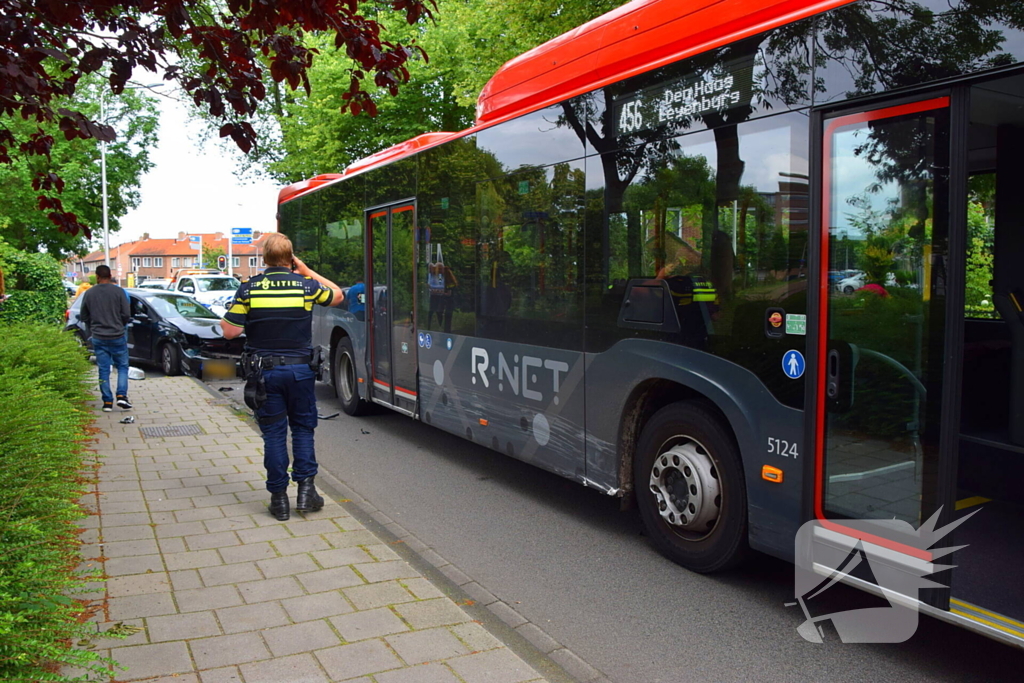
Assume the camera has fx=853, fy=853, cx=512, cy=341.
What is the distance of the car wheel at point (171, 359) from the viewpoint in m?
14.5

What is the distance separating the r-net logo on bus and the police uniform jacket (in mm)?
1681

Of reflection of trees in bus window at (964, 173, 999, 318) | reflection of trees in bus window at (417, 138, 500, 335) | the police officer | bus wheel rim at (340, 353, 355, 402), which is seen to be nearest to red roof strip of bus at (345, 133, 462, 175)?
reflection of trees in bus window at (417, 138, 500, 335)

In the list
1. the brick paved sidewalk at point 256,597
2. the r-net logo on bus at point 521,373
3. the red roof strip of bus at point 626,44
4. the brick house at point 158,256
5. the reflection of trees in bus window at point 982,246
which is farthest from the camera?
the brick house at point 158,256

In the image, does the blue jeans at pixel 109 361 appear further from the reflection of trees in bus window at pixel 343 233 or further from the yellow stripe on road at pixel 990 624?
the yellow stripe on road at pixel 990 624

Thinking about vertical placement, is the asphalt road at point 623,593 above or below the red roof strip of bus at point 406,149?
below

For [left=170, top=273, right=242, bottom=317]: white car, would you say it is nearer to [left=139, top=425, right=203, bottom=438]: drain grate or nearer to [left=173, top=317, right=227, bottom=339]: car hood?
[left=173, top=317, right=227, bottom=339]: car hood

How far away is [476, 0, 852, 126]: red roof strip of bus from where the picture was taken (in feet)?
14.5

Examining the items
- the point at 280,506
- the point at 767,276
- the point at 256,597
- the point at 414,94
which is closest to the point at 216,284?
the point at 414,94

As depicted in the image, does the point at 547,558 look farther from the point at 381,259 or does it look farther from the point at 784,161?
the point at 381,259

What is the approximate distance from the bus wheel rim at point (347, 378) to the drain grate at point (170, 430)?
1.92 metres

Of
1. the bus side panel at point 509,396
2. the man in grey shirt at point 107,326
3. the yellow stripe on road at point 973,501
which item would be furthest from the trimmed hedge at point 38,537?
the yellow stripe on road at point 973,501

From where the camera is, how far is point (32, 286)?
1825 centimetres

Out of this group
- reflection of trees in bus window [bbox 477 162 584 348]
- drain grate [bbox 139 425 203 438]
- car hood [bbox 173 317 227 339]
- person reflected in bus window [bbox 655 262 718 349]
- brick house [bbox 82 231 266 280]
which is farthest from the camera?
brick house [bbox 82 231 266 280]

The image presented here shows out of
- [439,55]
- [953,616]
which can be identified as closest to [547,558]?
[953,616]
